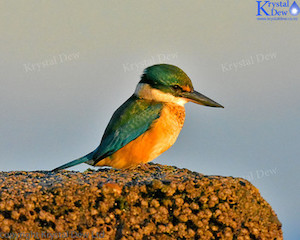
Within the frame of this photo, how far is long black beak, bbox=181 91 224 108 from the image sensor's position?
6.80m

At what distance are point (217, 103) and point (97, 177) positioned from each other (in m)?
2.61

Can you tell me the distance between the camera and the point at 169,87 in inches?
265

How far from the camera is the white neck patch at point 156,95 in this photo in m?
6.75

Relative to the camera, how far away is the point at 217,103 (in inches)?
274

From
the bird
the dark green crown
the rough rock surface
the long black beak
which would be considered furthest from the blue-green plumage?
the rough rock surface

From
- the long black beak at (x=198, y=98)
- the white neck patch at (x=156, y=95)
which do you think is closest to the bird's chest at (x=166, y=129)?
the white neck patch at (x=156, y=95)

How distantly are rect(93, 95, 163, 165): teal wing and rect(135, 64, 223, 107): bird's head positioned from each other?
16 cm

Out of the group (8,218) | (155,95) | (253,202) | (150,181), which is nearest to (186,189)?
(150,181)

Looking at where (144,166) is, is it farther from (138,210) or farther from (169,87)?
(138,210)

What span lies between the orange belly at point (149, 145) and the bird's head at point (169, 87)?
271mm

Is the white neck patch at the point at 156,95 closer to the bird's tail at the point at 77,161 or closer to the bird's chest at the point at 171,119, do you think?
the bird's chest at the point at 171,119

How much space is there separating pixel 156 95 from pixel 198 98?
1.85 ft

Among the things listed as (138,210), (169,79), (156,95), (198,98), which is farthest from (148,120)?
(138,210)

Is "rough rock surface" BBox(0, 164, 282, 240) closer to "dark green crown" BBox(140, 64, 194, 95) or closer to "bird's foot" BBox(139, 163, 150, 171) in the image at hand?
"bird's foot" BBox(139, 163, 150, 171)
